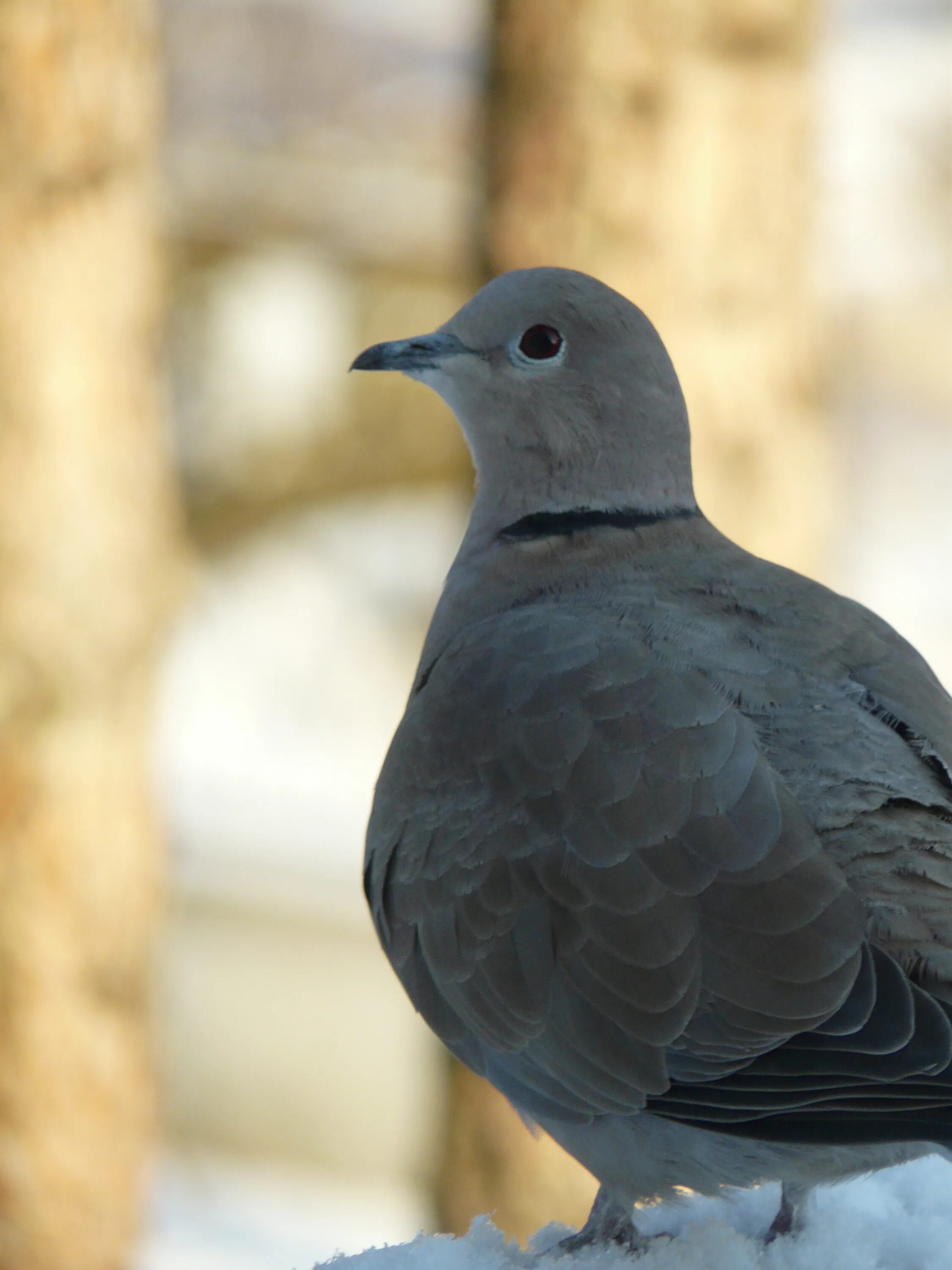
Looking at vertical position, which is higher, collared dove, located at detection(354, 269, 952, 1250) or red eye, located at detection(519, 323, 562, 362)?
red eye, located at detection(519, 323, 562, 362)

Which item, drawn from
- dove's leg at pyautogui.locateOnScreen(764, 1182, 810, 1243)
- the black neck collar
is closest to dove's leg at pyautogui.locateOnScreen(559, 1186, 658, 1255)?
dove's leg at pyautogui.locateOnScreen(764, 1182, 810, 1243)

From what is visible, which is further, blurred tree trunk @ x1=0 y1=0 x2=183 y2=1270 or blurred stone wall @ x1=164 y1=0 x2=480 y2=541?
blurred stone wall @ x1=164 y1=0 x2=480 y2=541

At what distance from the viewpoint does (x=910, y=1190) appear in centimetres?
181

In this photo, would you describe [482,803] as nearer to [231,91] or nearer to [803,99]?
[803,99]


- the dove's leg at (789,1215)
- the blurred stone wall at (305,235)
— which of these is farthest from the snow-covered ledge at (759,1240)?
the blurred stone wall at (305,235)

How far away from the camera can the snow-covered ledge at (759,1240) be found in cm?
155

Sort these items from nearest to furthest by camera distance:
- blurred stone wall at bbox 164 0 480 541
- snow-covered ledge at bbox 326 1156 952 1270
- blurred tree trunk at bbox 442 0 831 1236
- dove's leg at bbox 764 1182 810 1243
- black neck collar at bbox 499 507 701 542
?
snow-covered ledge at bbox 326 1156 952 1270 → dove's leg at bbox 764 1182 810 1243 → black neck collar at bbox 499 507 701 542 → blurred tree trunk at bbox 442 0 831 1236 → blurred stone wall at bbox 164 0 480 541

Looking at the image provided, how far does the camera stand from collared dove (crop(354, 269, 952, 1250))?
1.35 m

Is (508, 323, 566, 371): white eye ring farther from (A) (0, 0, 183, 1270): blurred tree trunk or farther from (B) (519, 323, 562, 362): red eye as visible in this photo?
(A) (0, 0, 183, 1270): blurred tree trunk

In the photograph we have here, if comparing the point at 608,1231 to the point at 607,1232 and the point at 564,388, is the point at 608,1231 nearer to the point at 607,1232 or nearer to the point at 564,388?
the point at 607,1232

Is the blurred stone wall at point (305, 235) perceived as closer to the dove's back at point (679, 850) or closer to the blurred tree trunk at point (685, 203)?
the blurred tree trunk at point (685, 203)

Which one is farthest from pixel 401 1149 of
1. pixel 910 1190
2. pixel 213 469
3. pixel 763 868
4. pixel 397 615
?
pixel 763 868

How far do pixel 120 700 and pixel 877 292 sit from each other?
5676 millimetres

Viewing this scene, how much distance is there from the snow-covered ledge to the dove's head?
88 centimetres
